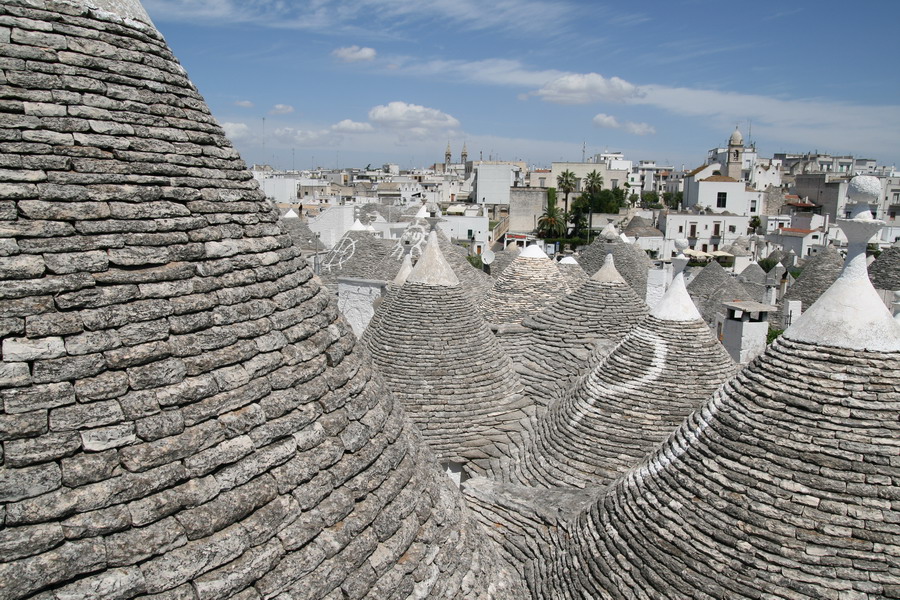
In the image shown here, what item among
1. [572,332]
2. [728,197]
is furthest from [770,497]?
[728,197]

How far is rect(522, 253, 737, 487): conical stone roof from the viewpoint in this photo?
8602 mm

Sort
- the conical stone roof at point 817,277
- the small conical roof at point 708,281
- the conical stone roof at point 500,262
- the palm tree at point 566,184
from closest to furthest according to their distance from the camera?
the conical stone roof at point 500,262, the conical stone roof at point 817,277, the small conical roof at point 708,281, the palm tree at point 566,184

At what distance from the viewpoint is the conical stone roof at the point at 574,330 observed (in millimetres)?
11234

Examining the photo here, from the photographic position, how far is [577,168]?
84.5m

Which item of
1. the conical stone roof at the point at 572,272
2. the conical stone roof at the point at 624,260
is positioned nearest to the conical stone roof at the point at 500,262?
the conical stone roof at the point at 624,260

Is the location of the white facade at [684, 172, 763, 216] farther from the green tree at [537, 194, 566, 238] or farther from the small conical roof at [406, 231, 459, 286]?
the small conical roof at [406, 231, 459, 286]

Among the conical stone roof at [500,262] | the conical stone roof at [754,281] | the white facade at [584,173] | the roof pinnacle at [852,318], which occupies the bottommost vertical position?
the conical stone roof at [754,281]

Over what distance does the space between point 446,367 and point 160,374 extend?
24.4ft

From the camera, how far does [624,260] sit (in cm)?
2139

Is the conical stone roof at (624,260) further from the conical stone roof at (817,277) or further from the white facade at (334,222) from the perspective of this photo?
the white facade at (334,222)

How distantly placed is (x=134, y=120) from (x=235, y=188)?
2.08 feet

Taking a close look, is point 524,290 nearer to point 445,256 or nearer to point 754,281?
point 445,256

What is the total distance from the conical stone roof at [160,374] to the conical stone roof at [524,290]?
10.4m

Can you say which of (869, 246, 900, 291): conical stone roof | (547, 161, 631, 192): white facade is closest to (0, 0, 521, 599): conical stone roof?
(869, 246, 900, 291): conical stone roof
